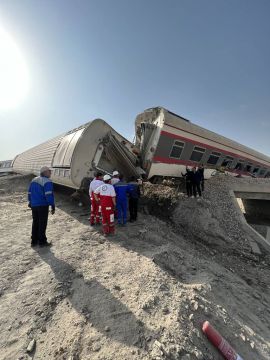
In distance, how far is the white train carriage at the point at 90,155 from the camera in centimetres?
865

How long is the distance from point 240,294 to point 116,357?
376 cm

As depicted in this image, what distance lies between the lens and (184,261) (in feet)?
20.2

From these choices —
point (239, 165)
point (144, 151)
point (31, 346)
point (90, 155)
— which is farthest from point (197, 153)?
point (31, 346)

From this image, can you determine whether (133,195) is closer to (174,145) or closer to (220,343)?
(174,145)

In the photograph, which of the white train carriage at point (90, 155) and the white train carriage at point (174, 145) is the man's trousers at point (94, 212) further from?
the white train carriage at point (174, 145)

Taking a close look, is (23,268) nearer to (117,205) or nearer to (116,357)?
(116,357)

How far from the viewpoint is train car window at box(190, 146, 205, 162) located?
13149mm

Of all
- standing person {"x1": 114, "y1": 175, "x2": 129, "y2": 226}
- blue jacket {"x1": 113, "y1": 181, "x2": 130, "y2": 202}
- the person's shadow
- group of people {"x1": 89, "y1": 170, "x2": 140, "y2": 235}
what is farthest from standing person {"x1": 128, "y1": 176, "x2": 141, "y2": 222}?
the person's shadow

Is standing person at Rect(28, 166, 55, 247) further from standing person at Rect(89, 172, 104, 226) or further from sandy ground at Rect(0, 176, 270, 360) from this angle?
standing person at Rect(89, 172, 104, 226)

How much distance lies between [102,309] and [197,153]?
10.9 meters

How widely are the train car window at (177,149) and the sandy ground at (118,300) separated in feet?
17.3

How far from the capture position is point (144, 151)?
1185cm

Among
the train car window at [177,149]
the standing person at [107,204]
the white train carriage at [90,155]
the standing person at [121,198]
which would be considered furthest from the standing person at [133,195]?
the train car window at [177,149]

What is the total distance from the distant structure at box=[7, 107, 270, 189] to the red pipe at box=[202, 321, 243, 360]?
6173 mm
